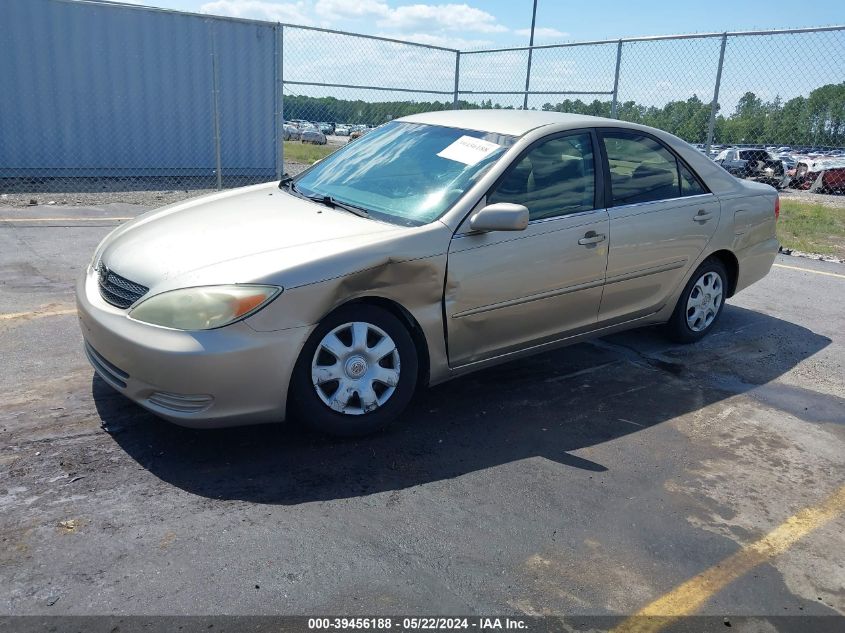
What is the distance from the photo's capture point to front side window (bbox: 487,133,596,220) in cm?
413

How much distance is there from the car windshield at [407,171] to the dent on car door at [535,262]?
21 cm

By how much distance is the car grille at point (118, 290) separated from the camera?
3.42m

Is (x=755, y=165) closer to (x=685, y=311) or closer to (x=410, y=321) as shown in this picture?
(x=685, y=311)

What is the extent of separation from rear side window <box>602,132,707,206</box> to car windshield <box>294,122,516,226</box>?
82 centimetres

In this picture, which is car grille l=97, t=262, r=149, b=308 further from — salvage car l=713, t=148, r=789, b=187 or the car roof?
salvage car l=713, t=148, r=789, b=187

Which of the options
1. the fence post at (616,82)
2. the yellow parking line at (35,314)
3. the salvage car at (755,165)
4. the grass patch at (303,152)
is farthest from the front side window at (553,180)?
the salvage car at (755,165)

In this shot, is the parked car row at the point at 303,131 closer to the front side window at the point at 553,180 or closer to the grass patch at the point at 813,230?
the grass patch at the point at 813,230

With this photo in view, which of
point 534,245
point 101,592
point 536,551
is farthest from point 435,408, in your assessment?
point 101,592

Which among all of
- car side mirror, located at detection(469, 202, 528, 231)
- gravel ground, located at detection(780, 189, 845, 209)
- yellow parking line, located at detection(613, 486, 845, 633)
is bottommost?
yellow parking line, located at detection(613, 486, 845, 633)

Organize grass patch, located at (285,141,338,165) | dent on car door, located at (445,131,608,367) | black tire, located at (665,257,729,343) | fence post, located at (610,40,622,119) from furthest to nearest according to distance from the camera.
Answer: grass patch, located at (285,141,338,165) < fence post, located at (610,40,622,119) < black tire, located at (665,257,729,343) < dent on car door, located at (445,131,608,367)

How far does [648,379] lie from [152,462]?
311 cm

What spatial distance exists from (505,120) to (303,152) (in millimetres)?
14891

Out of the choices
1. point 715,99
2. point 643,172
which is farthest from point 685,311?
point 715,99

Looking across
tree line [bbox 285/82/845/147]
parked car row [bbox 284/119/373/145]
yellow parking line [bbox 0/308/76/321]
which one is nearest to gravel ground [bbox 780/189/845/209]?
tree line [bbox 285/82/845/147]
